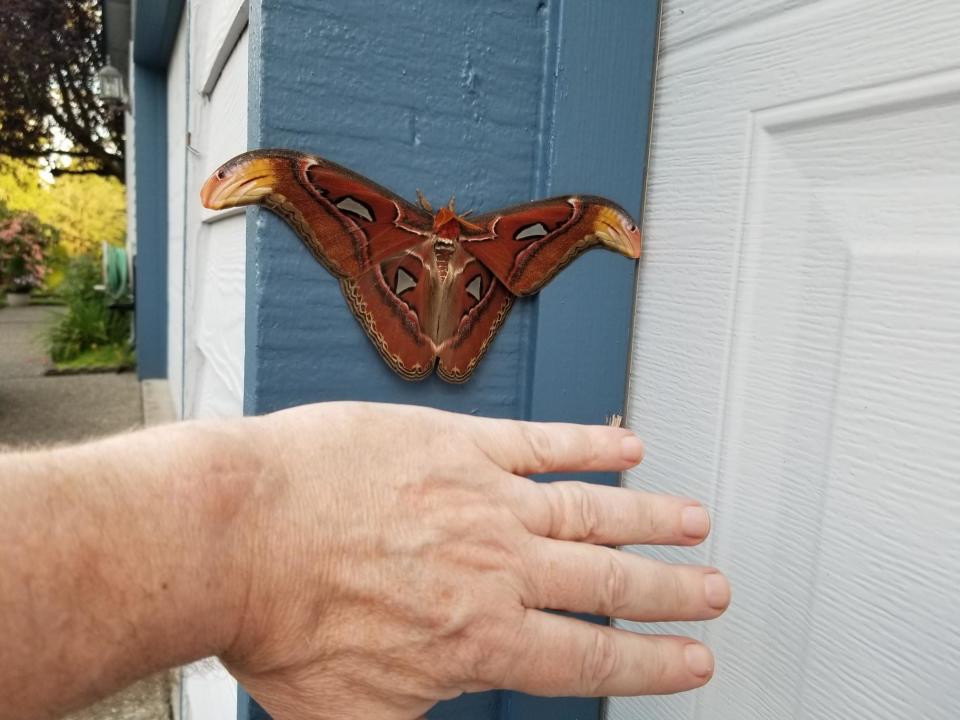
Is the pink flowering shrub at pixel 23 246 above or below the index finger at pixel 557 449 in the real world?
above

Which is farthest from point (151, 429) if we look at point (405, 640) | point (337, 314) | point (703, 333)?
point (703, 333)

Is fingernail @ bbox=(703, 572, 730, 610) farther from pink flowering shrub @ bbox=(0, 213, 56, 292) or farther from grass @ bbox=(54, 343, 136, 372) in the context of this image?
pink flowering shrub @ bbox=(0, 213, 56, 292)

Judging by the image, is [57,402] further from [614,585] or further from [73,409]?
[614,585]

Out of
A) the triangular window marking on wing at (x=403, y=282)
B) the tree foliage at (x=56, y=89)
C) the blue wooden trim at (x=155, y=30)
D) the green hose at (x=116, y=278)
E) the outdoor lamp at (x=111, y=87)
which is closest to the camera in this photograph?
the triangular window marking on wing at (x=403, y=282)

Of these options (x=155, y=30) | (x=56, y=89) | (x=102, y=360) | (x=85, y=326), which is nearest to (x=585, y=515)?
(x=155, y=30)

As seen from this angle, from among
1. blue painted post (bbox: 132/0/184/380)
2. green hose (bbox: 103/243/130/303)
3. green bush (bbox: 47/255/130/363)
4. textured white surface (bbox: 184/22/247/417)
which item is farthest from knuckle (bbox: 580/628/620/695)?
green hose (bbox: 103/243/130/303)

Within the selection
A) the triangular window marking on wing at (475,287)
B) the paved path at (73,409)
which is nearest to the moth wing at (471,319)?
the triangular window marking on wing at (475,287)

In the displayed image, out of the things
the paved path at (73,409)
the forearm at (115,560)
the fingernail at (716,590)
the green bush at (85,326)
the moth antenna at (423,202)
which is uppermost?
the moth antenna at (423,202)

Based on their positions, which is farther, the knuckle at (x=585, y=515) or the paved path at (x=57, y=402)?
the paved path at (x=57, y=402)

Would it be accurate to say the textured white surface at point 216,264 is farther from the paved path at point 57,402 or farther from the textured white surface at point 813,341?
the paved path at point 57,402

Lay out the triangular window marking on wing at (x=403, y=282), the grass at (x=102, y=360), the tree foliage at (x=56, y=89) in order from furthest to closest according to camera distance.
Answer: the tree foliage at (x=56, y=89) < the grass at (x=102, y=360) < the triangular window marking on wing at (x=403, y=282)
